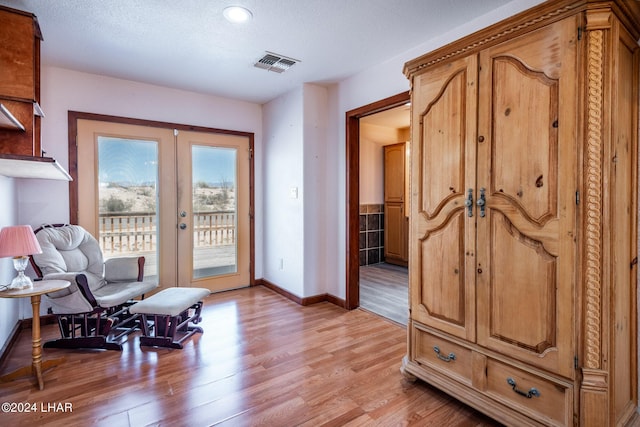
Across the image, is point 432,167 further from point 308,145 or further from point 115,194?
point 115,194

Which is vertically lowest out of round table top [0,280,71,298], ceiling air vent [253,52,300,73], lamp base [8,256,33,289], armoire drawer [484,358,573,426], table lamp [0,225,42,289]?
armoire drawer [484,358,573,426]

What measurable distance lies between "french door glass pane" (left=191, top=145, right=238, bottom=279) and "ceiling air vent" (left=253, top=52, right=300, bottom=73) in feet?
4.71

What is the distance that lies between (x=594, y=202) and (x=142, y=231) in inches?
159

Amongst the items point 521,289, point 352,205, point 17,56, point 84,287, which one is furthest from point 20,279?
point 521,289

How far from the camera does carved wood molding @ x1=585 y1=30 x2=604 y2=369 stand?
138 cm

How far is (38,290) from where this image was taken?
2088 millimetres

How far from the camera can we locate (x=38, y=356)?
213 cm

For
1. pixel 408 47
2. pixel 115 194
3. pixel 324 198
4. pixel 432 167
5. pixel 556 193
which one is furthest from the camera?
pixel 324 198

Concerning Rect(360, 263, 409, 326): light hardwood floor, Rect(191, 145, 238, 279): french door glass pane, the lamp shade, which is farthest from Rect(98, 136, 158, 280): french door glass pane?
Rect(360, 263, 409, 326): light hardwood floor

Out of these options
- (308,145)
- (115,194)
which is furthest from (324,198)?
(115,194)

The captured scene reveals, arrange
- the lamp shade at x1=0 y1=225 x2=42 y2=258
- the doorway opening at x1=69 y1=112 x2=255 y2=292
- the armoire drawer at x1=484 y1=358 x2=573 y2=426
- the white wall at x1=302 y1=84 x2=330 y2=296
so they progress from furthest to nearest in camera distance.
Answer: the white wall at x1=302 y1=84 x2=330 y2=296
the doorway opening at x1=69 y1=112 x2=255 y2=292
the lamp shade at x1=0 y1=225 x2=42 y2=258
the armoire drawer at x1=484 y1=358 x2=573 y2=426

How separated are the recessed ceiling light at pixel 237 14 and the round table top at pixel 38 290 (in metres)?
2.18

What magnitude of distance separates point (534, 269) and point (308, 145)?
270 centimetres

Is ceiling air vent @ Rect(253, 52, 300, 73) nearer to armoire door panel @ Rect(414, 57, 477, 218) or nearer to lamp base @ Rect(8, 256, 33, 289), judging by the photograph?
armoire door panel @ Rect(414, 57, 477, 218)
